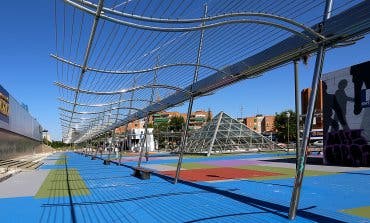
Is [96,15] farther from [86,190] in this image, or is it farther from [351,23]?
[86,190]

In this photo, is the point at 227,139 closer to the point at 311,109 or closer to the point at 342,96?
the point at 342,96

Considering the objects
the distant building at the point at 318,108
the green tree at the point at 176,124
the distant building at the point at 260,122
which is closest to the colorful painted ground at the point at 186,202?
the distant building at the point at 318,108

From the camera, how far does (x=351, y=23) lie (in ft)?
25.0

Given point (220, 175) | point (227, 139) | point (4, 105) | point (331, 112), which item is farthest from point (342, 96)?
point (227, 139)

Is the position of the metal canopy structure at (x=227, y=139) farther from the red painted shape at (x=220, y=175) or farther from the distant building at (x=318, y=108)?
the red painted shape at (x=220, y=175)

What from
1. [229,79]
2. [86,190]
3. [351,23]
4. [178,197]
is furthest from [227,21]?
[86,190]

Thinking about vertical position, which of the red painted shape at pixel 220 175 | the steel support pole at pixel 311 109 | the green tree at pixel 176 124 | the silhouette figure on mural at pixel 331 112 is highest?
the green tree at pixel 176 124

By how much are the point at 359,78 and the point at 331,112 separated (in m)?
3.19

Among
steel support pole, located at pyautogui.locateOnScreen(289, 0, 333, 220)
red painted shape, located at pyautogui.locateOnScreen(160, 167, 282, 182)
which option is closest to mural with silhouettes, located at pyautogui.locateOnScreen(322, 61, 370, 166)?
red painted shape, located at pyautogui.locateOnScreen(160, 167, 282, 182)

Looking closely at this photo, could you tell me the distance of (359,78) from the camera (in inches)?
923

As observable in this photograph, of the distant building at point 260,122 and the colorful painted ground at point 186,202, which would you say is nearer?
the colorful painted ground at point 186,202

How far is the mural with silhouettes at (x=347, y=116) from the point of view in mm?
23297

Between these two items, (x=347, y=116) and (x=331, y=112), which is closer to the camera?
(x=347, y=116)

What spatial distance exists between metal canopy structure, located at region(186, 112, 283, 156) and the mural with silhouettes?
2471cm
